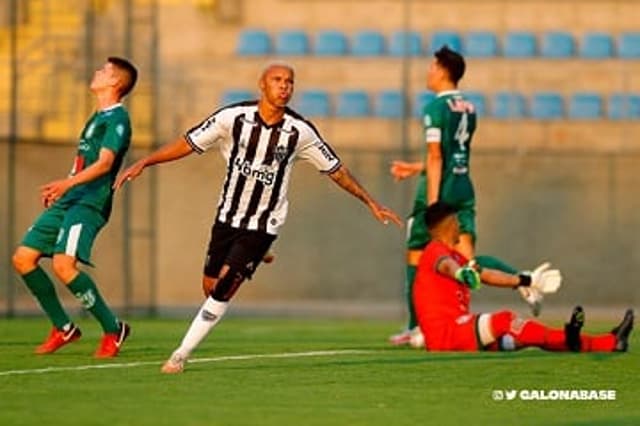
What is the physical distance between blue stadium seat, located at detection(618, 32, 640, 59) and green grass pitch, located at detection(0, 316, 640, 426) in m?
11.4

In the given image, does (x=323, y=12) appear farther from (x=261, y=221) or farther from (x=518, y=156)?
(x=261, y=221)

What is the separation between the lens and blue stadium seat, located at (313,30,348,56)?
88.7 ft

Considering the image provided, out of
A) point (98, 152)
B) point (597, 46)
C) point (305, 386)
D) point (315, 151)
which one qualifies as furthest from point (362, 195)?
point (597, 46)

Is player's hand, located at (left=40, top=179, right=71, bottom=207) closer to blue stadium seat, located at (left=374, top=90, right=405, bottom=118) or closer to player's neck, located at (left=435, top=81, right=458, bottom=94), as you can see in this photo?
player's neck, located at (left=435, top=81, right=458, bottom=94)

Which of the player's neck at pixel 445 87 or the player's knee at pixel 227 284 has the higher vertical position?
the player's neck at pixel 445 87

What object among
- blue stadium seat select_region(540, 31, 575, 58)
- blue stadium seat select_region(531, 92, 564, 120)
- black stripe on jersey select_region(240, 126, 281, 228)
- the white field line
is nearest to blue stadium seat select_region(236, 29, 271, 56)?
blue stadium seat select_region(540, 31, 575, 58)

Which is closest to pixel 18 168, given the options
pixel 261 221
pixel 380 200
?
pixel 380 200

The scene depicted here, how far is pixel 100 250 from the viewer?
22984mm

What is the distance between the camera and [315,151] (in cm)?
1171

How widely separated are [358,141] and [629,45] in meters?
3.62

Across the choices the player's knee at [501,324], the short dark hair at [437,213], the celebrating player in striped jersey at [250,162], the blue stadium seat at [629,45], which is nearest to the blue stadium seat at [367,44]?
the blue stadium seat at [629,45]

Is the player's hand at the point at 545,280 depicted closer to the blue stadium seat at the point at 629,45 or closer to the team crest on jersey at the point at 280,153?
the team crest on jersey at the point at 280,153

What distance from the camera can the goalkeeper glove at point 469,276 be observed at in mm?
12617

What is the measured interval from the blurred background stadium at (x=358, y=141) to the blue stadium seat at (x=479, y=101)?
0.11 ft
